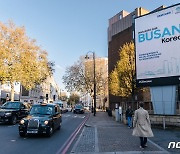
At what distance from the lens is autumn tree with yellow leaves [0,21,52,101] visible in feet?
116

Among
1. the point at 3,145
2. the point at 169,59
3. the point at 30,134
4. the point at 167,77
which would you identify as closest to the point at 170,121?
the point at 167,77

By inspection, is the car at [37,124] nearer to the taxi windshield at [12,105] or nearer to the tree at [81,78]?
the taxi windshield at [12,105]

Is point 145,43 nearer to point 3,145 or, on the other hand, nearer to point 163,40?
point 163,40

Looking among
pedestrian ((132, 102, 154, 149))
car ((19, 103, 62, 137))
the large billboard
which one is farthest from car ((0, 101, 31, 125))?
pedestrian ((132, 102, 154, 149))

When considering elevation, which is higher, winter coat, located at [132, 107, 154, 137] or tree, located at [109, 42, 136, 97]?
tree, located at [109, 42, 136, 97]

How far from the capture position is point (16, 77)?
35625 mm

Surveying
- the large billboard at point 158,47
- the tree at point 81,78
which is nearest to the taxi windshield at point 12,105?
the large billboard at point 158,47

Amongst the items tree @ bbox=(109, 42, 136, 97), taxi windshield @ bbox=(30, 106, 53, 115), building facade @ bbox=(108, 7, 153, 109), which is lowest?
taxi windshield @ bbox=(30, 106, 53, 115)

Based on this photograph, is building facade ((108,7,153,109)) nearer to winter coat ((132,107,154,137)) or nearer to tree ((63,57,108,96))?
tree ((63,57,108,96))

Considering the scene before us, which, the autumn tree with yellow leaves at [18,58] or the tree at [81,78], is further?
the tree at [81,78]

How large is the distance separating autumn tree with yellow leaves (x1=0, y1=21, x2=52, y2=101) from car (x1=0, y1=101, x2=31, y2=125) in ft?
44.4

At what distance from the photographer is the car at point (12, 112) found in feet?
64.5

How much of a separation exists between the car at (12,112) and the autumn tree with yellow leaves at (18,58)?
13.5 metres

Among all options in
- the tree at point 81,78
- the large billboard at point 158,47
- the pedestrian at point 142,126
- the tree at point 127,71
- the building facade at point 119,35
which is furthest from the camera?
the tree at point 81,78
